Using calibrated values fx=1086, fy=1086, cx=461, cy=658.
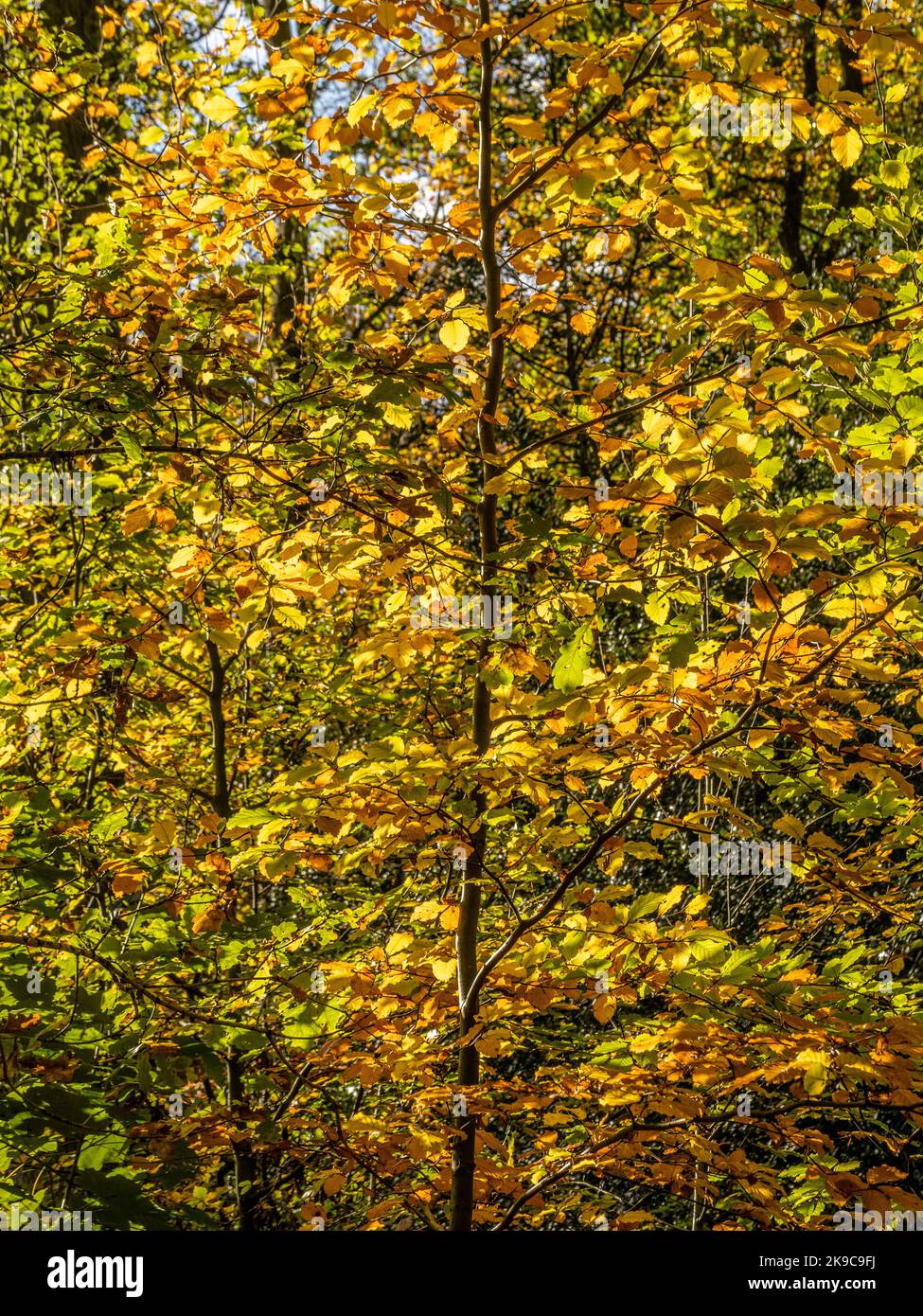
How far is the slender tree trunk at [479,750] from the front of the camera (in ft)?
9.53

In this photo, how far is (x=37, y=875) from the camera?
3.25m

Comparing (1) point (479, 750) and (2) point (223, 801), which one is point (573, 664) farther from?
(2) point (223, 801)

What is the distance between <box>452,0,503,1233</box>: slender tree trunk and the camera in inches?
114

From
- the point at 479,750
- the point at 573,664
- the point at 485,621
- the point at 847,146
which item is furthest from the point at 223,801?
the point at 847,146

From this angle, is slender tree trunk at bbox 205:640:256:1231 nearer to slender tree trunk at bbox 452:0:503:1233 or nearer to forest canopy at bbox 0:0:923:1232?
forest canopy at bbox 0:0:923:1232

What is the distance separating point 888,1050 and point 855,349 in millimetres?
1719

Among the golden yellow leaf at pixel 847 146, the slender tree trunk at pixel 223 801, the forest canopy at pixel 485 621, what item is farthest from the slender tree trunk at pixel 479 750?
the slender tree trunk at pixel 223 801

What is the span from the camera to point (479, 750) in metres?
3.09

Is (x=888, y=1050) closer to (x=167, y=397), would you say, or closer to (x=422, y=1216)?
(x=422, y=1216)

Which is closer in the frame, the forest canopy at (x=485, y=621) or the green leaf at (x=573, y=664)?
the green leaf at (x=573, y=664)

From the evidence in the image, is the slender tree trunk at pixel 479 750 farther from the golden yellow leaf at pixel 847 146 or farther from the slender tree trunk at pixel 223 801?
the slender tree trunk at pixel 223 801

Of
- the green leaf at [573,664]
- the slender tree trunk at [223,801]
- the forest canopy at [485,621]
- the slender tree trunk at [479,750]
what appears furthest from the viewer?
the slender tree trunk at [223,801]

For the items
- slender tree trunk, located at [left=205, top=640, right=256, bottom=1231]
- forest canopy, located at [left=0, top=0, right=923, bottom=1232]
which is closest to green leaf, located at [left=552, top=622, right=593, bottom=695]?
forest canopy, located at [left=0, top=0, right=923, bottom=1232]
